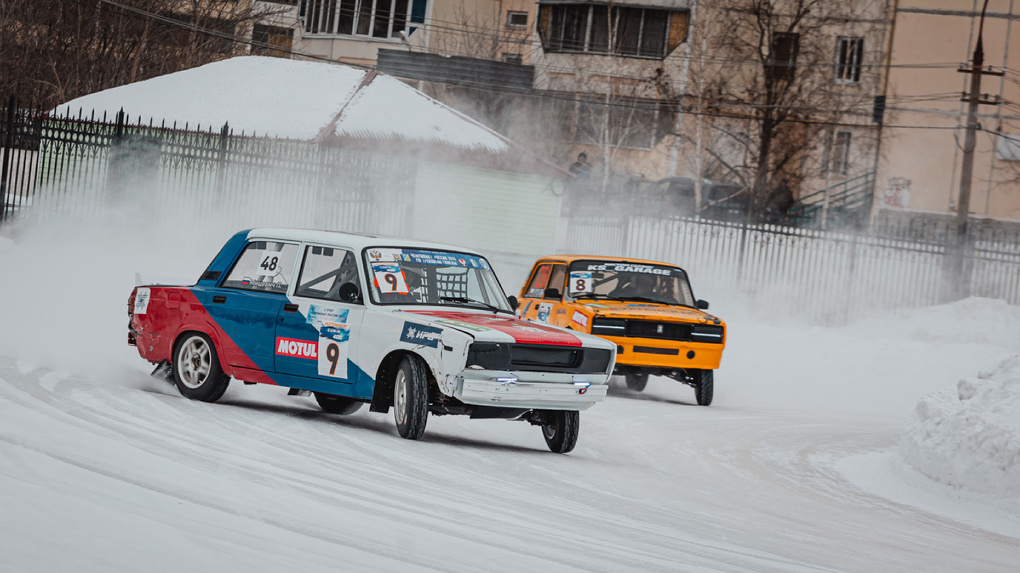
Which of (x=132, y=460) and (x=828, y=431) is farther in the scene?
(x=828, y=431)

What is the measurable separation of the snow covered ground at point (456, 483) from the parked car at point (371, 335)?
0.35 metres

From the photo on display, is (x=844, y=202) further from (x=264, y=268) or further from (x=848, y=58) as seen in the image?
(x=264, y=268)

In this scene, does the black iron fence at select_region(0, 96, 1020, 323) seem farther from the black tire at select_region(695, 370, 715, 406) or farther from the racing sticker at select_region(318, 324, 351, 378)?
the racing sticker at select_region(318, 324, 351, 378)

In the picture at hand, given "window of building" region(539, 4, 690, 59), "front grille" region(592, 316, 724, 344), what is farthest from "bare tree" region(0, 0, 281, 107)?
"front grille" region(592, 316, 724, 344)

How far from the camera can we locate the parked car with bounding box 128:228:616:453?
30.2 ft

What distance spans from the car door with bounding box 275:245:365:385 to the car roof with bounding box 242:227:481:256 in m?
0.10

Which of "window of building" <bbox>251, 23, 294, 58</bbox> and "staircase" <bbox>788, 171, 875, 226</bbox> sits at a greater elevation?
"window of building" <bbox>251, 23, 294, 58</bbox>

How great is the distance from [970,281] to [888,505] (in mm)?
20217

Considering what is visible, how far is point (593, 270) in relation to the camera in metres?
16.4

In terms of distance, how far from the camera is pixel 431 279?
33.9 feet

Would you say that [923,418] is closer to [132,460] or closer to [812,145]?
[132,460]

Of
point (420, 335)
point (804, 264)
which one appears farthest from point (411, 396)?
point (804, 264)

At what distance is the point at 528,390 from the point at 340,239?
2.24 meters

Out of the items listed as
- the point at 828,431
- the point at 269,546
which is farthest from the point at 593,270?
the point at 269,546
